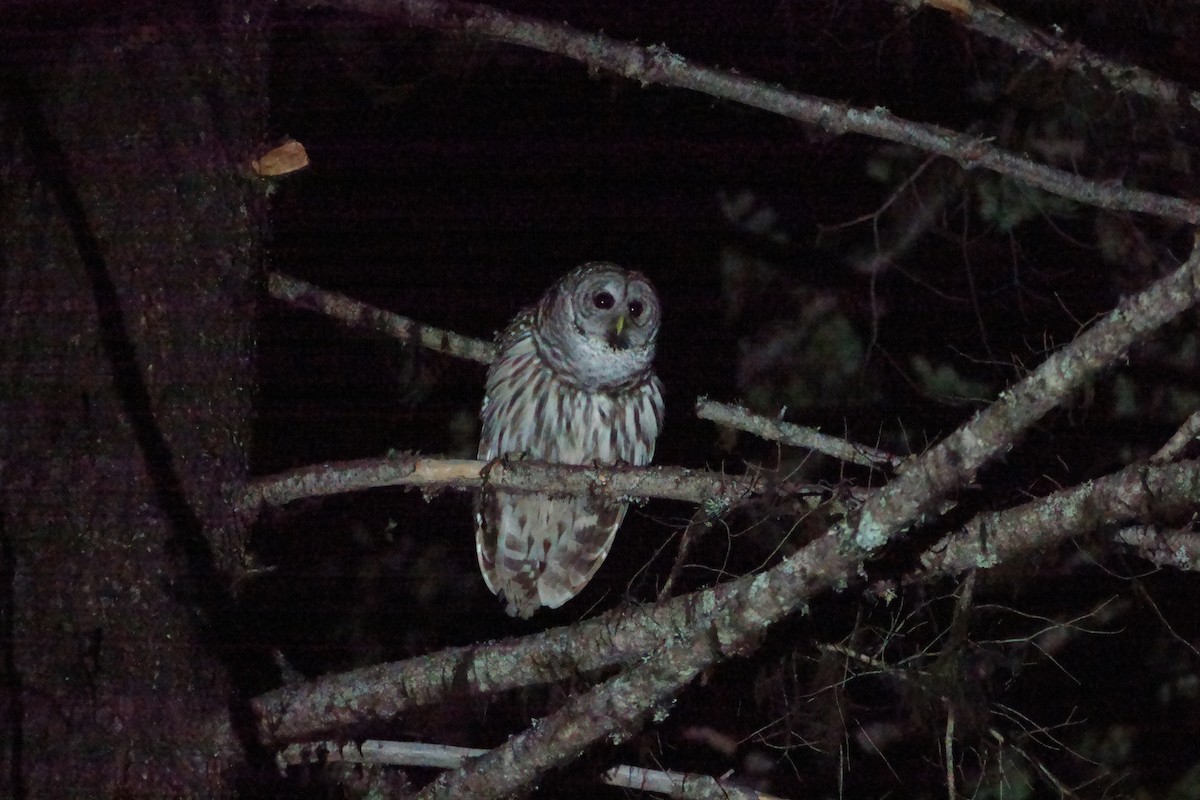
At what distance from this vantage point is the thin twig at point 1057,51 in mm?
3320

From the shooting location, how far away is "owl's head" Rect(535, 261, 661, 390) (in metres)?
4.69

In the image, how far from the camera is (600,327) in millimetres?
4652

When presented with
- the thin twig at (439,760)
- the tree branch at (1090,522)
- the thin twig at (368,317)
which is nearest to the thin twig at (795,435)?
the tree branch at (1090,522)

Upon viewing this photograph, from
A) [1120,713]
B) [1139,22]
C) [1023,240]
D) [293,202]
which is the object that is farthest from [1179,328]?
[293,202]

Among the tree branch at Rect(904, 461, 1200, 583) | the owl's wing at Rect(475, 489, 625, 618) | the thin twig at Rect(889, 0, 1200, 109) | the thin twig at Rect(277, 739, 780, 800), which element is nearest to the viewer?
the tree branch at Rect(904, 461, 1200, 583)

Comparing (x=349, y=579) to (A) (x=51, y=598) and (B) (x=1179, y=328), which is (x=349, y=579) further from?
(B) (x=1179, y=328)

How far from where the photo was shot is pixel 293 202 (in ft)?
20.1

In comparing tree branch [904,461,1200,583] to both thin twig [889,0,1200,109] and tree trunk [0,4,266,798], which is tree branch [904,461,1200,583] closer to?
thin twig [889,0,1200,109]

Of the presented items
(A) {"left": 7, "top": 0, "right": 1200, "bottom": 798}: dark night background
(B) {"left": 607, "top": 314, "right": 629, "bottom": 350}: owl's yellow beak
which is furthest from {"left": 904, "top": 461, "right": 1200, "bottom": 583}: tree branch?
(B) {"left": 607, "top": 314, "right": 629, "bottom": 350}: owl's yellow beak

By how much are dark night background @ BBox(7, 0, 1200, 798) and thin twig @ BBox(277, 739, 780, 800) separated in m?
0.79

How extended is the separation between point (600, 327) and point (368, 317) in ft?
3.25

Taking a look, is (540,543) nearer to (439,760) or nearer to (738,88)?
(439,760)

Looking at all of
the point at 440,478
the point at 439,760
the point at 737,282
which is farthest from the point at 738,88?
the point at 737,282

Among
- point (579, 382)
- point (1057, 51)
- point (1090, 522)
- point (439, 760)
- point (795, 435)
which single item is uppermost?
point (1057, 51)
